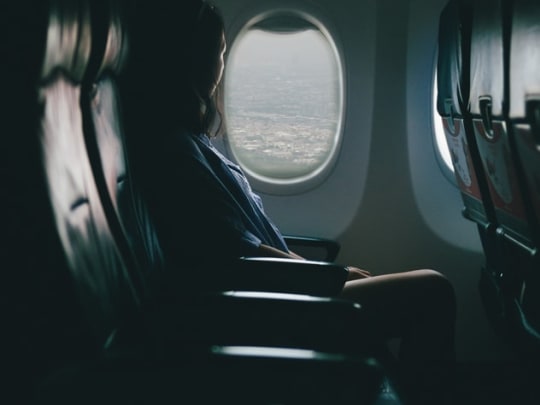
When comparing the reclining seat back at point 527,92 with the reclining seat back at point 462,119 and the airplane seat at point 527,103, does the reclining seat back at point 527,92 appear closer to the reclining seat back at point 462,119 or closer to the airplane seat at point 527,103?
the airplane seat at point 527,103

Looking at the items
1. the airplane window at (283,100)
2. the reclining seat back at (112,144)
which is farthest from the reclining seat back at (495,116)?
the airplane window at (283,100)

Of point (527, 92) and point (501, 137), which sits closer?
point (527, 92)

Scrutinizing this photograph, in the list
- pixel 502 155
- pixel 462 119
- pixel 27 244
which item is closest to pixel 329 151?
pixel 462 119

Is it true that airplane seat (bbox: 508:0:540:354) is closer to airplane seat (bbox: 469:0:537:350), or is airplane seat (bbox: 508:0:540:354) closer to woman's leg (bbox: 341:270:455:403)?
airplane seat (bbox: 469:0:537:350)

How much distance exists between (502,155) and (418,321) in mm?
480

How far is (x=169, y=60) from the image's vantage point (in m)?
1.72

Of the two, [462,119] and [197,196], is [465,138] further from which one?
[197,196]

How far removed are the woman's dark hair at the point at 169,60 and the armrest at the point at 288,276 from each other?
0.43 metres

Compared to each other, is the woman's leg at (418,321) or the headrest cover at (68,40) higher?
the headrest cover at (68,40)

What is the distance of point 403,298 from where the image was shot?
66.7 inches

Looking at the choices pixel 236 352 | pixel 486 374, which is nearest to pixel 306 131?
pixel 486 374

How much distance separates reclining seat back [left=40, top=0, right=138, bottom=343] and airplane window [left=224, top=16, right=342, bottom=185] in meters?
1.37

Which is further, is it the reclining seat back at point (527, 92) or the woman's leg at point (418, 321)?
the woman's leg at point (418, 321)

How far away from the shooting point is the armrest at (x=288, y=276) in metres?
1.60
